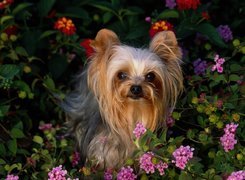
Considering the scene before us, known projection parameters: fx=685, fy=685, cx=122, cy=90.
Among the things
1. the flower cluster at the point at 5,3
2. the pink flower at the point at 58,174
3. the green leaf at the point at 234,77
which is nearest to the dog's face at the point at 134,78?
the green leaf at the point at 234,77

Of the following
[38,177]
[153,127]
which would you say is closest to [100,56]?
[153,127]

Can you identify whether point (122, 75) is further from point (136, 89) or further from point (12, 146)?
point (12, 146)

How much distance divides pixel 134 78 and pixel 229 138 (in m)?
0.78

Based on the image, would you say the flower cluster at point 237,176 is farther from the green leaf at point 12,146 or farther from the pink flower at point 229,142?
the green leaf at point 12,146

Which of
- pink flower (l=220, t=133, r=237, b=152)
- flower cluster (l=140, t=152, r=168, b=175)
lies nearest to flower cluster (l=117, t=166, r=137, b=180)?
flower cluster (l=140, t=152, r=168, b=175)

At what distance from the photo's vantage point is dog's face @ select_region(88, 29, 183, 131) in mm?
4793

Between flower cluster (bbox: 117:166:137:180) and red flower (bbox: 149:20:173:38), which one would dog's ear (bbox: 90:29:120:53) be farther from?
flower cluster (bbox: 117:166:137:180)

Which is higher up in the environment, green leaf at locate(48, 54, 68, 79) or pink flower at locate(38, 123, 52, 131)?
green leaf at locate(48, 54, 68, 79)

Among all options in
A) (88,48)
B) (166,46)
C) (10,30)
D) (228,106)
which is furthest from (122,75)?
(10,30)

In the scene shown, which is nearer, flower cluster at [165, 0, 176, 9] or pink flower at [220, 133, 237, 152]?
pink flower at [220, 133, 237, 152]

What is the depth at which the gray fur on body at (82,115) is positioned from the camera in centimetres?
515

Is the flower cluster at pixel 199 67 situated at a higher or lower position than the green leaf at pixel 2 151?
higher

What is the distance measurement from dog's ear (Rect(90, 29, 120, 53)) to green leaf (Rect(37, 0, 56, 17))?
99 cm

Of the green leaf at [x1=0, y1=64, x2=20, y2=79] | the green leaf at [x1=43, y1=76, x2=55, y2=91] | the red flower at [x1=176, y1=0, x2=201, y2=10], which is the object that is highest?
the red flower at [x1=176, y1=0, x2=201, y2=10]
